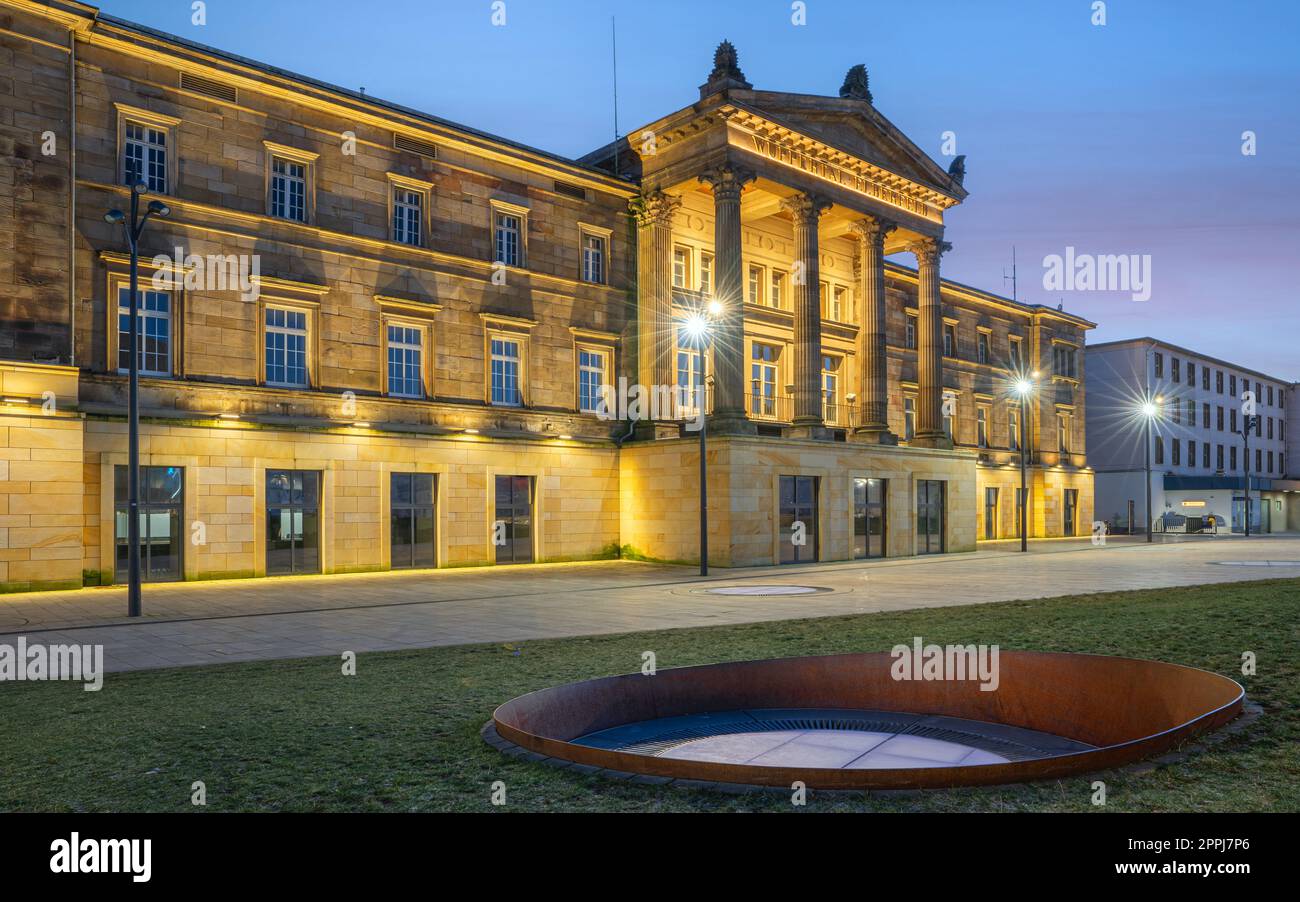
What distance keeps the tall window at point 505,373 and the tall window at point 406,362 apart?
287 centimetres

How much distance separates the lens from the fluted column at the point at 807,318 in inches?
1432

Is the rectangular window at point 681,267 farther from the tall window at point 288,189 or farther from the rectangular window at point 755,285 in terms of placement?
the tall window at point 288,189

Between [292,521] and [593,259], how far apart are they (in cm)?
1582

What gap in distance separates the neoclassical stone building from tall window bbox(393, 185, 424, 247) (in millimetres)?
125

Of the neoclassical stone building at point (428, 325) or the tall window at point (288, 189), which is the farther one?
the tall window at point (288, 189)

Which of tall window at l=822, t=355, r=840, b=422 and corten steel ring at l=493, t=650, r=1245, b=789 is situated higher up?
tall window at l=822, t=355, r=840, b=422

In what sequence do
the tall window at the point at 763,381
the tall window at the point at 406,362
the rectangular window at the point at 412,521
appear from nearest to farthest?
the rectangular window at the point at 412,521 → the tall window at the point at 406,362 → the tall window at the point at 763,381

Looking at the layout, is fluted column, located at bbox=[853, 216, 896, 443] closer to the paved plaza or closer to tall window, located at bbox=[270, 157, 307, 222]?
the paved plaza

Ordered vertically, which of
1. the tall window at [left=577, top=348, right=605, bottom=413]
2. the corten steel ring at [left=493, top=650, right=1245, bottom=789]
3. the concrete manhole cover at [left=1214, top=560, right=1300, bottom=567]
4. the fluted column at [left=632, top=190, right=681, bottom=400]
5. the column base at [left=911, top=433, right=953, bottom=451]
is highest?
the fluted column at [left=632, top=190, right=681, bottom=400]

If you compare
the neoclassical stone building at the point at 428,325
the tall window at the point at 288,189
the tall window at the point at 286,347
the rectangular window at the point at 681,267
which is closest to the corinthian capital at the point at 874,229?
the neoclassical stone building at the point at 428,325

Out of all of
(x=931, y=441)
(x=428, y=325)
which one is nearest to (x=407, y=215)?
(x=428, y=325)

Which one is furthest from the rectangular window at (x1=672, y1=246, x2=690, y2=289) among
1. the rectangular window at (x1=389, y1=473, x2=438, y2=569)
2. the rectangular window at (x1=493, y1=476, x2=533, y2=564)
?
the rectangular window at (x1=389, y1=473, x2=438, y2=569)

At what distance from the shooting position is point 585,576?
95.6 feet

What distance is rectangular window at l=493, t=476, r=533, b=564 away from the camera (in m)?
33.1
